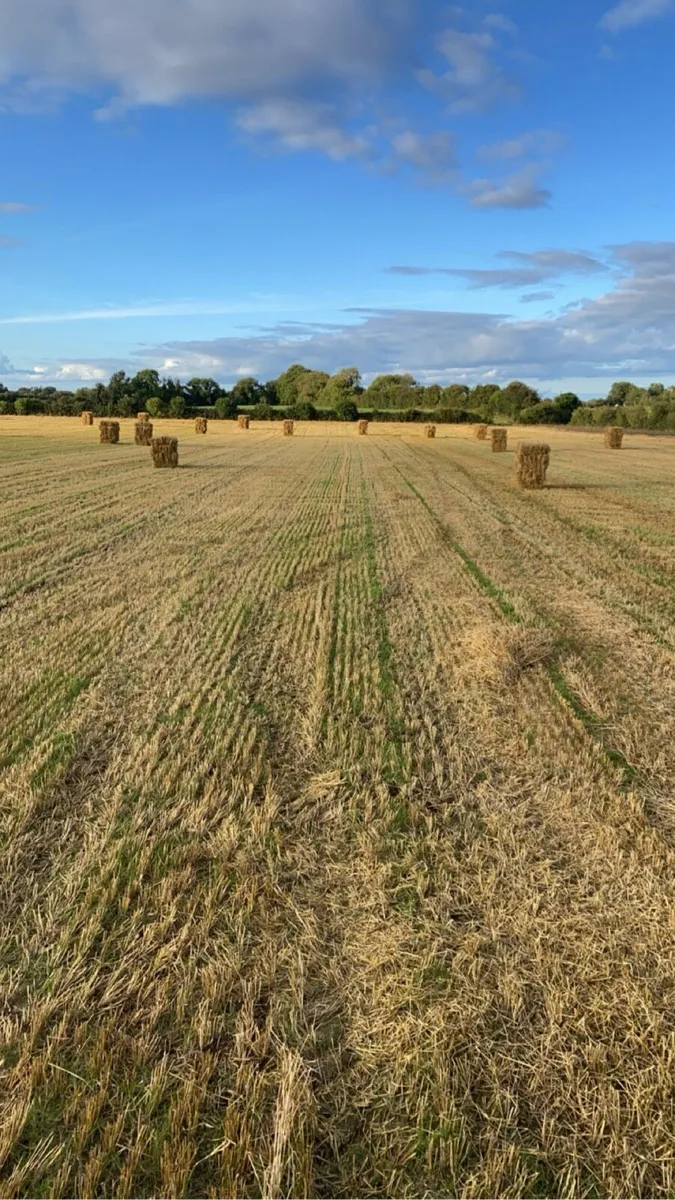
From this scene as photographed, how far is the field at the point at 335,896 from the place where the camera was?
226cm

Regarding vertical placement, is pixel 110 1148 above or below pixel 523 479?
below

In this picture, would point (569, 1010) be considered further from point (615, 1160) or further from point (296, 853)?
point (296, 853)

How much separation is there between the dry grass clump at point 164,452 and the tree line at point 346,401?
54.3 metres

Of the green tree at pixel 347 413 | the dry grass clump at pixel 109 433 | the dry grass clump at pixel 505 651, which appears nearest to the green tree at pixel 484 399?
the green tree at pixel 347 413

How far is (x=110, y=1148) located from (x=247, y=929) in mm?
1001

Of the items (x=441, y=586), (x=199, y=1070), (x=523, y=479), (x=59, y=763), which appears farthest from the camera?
(x=523, y=479)

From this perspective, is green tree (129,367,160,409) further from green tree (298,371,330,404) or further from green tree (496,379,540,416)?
green tree (496,379,540,416)

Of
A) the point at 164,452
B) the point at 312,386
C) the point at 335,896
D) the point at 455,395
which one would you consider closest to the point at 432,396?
the point at 455,395

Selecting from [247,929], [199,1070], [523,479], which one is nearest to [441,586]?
[247,929]

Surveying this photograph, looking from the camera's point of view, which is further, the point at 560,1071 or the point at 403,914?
the point at 403,914

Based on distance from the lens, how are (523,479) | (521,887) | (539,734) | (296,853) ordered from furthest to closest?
(523,479) < (539,734) < (296,853) < (521,887)

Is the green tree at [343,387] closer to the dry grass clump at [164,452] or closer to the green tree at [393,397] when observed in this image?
the green tree at [393,397]

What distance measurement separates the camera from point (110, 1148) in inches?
86.9

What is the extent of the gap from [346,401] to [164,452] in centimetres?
6337
